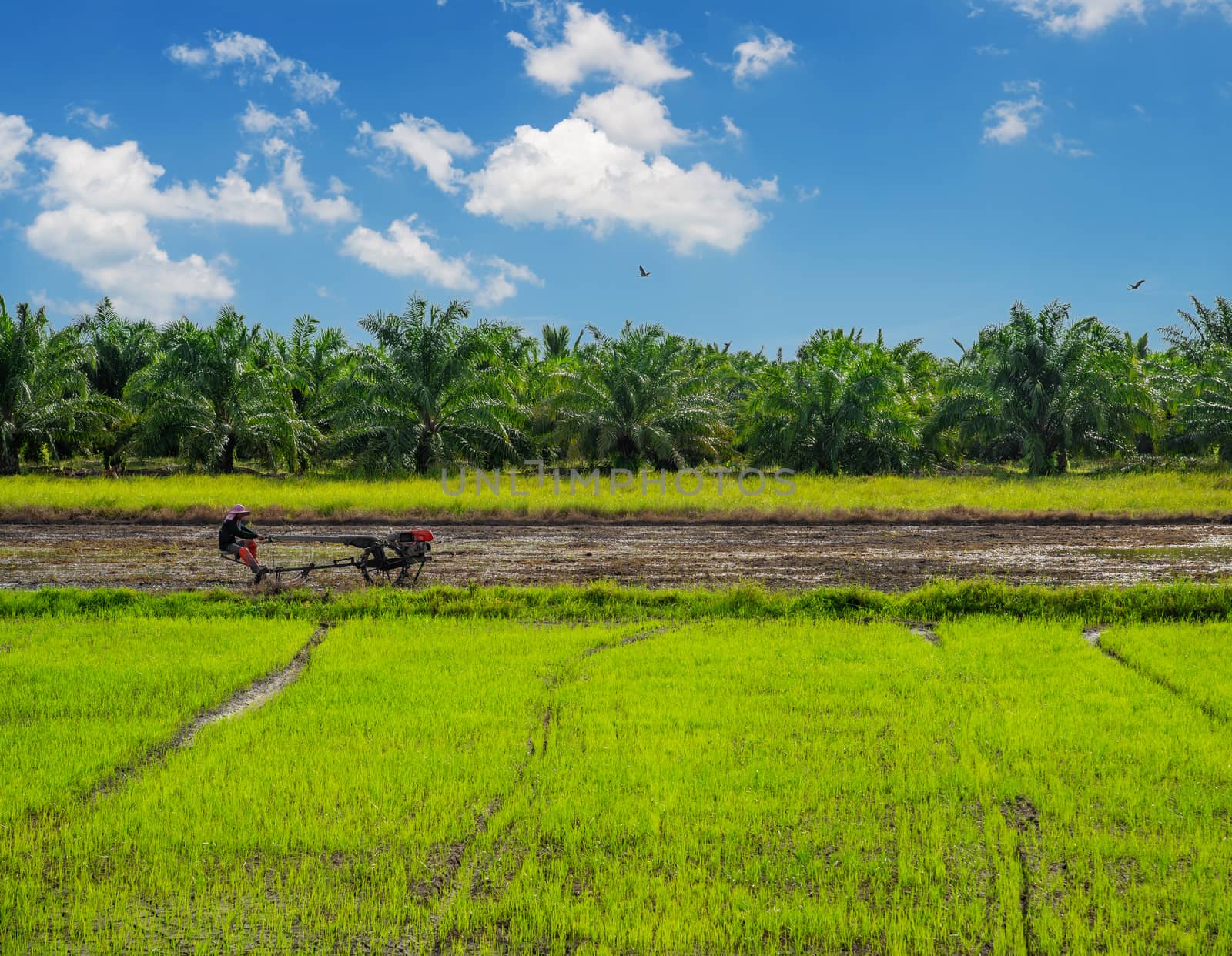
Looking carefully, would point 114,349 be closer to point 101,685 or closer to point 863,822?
point 101,685

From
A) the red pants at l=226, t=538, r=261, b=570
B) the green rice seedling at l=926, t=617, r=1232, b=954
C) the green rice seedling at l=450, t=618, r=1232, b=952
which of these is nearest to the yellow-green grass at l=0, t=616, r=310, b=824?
the red pants at l=226, t=538, r=261, b=570

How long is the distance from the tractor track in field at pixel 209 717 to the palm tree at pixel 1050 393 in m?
31.1

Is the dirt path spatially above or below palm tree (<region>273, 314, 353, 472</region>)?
below

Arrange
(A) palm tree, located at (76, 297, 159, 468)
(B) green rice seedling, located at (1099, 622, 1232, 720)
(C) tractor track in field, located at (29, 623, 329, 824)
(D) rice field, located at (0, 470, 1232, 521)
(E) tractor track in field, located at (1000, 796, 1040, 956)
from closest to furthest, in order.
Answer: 1. (E) tractor track in field, located at (1000, 796, 1040, 956)
2. (C) tractor track in field, located at (29, 623, 329, 824)
3. (B) green rice seedling, located at (1099, 622, 1232, 720)
4. (D) rice field, located at (0, 470, 1232, 521)
5. (A) palm tree, located at (76, 297, 159, 468)

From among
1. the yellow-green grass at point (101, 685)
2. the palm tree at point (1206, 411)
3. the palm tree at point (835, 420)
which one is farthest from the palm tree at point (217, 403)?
the palm tree at point (1206, 411)

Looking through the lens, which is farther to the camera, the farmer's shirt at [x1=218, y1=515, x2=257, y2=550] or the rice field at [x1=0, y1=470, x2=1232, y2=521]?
the rice field at [x1=0, y1=470, x2=1232, y2=521]

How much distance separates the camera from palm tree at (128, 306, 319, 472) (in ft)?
109

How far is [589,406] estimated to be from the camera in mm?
34250

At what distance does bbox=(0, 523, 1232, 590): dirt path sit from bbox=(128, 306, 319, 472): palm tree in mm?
12610

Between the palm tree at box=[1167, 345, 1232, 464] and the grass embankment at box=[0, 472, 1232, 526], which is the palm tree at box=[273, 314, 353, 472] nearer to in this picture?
the grass embankment at box=[0, 472, 1232, 526]

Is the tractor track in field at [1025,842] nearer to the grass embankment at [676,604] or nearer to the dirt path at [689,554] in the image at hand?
the grass embankment at [676,604]

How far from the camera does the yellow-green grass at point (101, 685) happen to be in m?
6.01

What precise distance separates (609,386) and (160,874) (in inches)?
1198

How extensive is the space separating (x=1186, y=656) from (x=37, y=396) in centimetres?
3646
